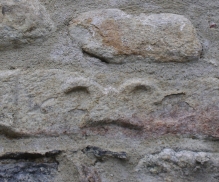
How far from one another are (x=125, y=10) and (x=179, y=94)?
0.75 ft

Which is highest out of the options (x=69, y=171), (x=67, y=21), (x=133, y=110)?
(x=67, y=21)

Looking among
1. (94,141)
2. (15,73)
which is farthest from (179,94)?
(15,73)

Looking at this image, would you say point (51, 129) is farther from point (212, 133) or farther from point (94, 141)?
point (212, 133)

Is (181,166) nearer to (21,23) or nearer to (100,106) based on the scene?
(100,106)

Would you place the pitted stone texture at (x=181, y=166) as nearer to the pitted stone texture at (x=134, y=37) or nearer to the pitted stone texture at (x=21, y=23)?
the pitted stone texture at (x=134, y=37)

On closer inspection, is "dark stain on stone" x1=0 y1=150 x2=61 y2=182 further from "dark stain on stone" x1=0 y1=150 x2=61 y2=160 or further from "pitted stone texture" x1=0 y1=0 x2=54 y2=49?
"pitted stone texture" x1=0 y1=0 x2=54 y2=49

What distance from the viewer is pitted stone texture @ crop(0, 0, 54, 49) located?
0.85 meters

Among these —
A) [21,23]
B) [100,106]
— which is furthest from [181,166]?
[21,23]

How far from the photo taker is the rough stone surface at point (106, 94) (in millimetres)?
824

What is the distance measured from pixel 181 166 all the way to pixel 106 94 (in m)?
0.22

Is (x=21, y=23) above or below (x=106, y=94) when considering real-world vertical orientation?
above

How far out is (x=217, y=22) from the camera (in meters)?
0.90

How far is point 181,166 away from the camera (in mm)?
817

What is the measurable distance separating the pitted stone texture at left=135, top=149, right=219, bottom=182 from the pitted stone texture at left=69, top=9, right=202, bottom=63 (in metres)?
0.21
